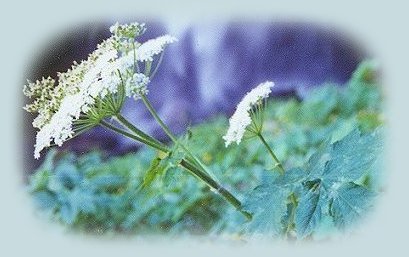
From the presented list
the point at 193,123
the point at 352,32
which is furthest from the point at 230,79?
the point at 352,32

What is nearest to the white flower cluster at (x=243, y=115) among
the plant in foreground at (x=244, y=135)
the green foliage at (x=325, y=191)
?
the plant in foreground at (x=244, y=135)

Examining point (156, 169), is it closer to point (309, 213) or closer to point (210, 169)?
point (210, 169)

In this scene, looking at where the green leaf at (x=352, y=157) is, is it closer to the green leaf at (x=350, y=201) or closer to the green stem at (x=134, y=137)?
the green leaf at (x=350, y=201)

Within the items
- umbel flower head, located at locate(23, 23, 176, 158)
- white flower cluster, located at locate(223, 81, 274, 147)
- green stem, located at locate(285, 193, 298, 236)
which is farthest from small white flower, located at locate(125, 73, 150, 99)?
green stem, located at locate(285, 193, 298, 236)

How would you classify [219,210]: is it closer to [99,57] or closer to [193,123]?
[193,123]

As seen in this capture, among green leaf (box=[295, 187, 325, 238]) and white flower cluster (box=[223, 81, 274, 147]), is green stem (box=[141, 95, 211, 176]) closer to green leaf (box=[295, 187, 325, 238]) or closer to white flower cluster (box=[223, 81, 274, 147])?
white flower cluster (box=[223, 81, 274, 147])

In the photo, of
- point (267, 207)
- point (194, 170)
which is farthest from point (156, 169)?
point (267, 207)
